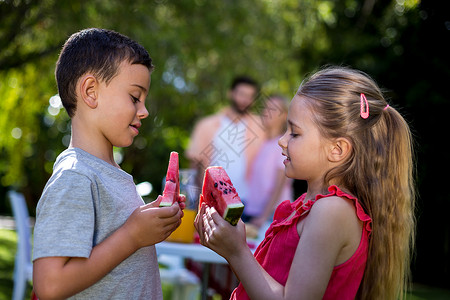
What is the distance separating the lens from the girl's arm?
181 centimetres

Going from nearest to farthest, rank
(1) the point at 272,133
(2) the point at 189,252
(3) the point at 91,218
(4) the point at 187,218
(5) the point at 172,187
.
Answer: (3) the point at 91,218
(5) the point at 172,187
(2) the point at 189,252
(4) the point at 187,218
(1) the point at 272,133

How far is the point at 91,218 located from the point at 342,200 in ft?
3.11

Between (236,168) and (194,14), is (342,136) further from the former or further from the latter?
(194,14)

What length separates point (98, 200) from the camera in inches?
73.3

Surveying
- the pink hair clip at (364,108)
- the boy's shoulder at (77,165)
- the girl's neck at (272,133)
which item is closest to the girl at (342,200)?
the pink hair clip at (364,108)

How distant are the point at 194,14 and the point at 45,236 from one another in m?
7.52

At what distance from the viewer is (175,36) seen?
813cm

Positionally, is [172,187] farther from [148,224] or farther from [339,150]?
[339,150]

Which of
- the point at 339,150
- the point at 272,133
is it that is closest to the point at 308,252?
the point at 339,150

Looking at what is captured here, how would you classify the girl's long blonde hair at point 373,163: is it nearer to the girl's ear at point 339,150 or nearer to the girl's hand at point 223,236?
the girl's ear at point 339,150

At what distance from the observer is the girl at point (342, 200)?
1.91 metres

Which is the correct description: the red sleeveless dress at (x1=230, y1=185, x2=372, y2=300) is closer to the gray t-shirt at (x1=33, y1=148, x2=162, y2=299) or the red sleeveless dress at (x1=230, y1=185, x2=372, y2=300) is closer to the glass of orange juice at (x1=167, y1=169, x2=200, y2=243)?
the gray t-shirt at (x1=33, y1=148, x2=162, y2=299)

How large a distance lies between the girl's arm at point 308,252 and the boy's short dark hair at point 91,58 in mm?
775

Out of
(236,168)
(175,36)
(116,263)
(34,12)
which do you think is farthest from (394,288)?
(34,12)
